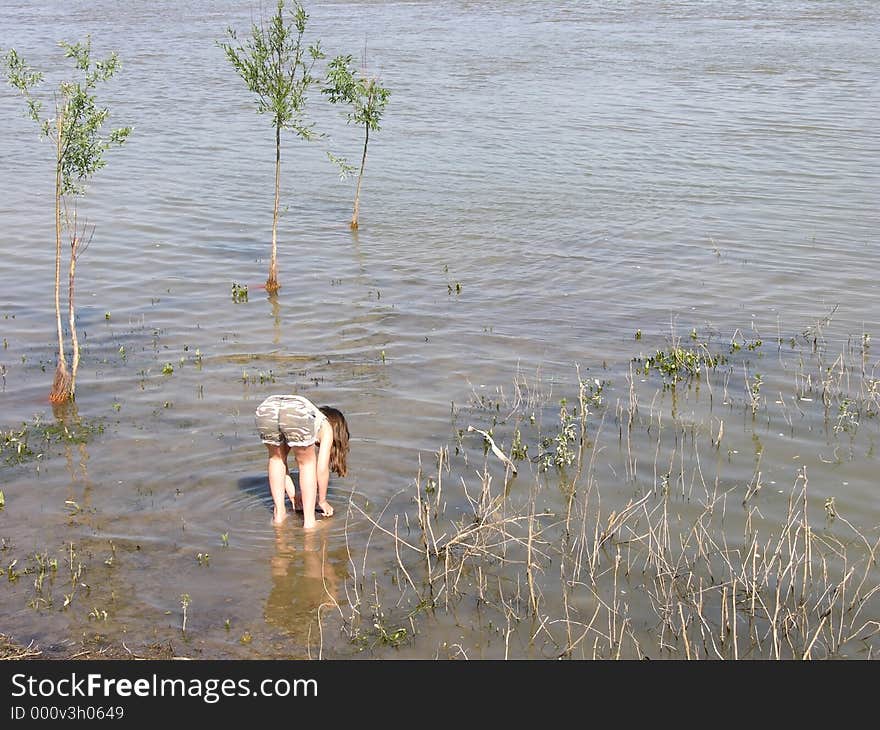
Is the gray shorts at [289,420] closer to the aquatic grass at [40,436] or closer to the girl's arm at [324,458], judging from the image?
the girl's arm at [324,458]

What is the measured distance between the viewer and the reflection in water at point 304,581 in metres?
9.21

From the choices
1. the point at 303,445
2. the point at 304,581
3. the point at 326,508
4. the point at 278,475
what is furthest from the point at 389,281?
the point at 304,581

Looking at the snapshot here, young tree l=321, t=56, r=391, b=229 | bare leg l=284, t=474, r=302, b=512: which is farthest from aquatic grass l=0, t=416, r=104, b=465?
young tree l=321, t=56, r=391, b=229

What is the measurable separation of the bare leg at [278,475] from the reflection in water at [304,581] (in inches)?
5.6

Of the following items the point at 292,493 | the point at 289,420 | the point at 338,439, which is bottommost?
the point at 292,493

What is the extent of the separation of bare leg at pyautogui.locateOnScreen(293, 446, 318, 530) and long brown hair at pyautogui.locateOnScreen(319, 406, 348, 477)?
32 cm

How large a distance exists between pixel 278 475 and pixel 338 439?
0.64m

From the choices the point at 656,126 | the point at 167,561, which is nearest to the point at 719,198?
the point at 656,126

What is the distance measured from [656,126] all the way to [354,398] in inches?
786

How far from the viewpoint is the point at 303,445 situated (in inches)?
411

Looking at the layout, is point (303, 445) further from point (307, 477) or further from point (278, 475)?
point (278, 475)

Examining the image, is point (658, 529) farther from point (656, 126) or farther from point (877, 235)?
point (656, 126)

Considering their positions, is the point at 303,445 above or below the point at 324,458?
above

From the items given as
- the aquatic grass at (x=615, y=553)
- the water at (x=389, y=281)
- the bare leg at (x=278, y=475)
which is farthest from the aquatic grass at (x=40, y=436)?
the aquatic grass at (x=615, y=553)
